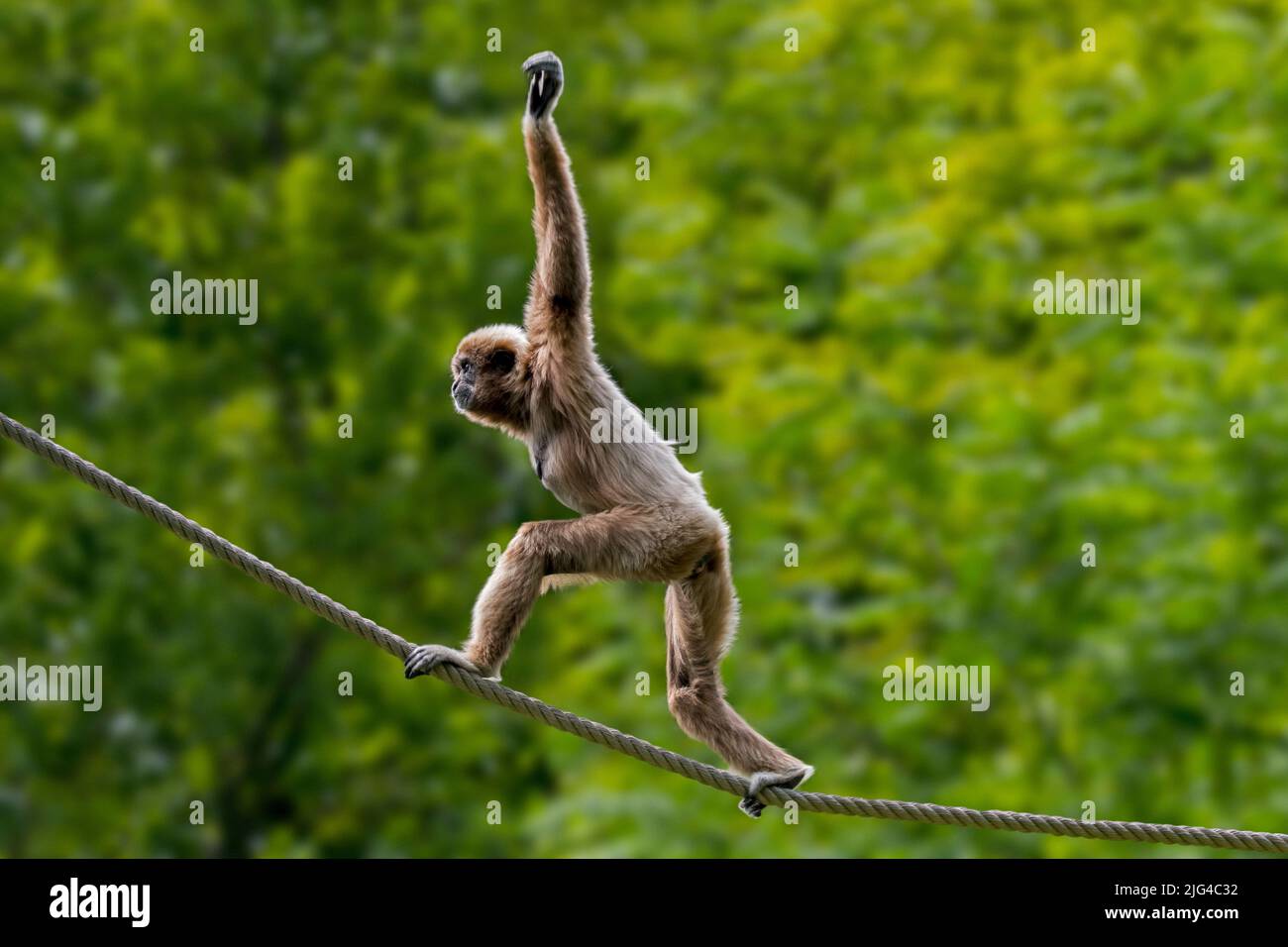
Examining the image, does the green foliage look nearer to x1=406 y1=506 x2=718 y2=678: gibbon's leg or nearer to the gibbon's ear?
the gibbon's ear

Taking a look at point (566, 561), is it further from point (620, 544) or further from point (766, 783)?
point (766, 783)

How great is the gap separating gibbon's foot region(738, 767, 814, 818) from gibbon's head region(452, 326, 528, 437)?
2246 millimetres

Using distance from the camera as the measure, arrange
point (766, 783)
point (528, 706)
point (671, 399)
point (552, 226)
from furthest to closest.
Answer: point (671, 399) → point (552, 226) → point (766, 783) → point (528, 706)

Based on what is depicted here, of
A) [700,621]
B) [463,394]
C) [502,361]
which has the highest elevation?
[502,361]

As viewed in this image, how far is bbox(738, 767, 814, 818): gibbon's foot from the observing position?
8.12 m

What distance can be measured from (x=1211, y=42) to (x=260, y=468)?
12790 millimetres

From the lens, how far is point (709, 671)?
8492mm

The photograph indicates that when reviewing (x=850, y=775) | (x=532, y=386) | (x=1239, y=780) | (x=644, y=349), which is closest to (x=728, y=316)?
(x=644, y=349)

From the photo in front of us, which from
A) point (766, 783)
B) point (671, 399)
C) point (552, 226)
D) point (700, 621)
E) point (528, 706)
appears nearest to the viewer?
point (528, 706)

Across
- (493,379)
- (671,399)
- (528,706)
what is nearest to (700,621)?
(528,706)

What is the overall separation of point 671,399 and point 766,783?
14.8m

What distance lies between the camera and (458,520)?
22281mm

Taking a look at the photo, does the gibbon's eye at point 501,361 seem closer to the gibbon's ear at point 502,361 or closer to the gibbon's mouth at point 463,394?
the gibbon's ear at point 502,361

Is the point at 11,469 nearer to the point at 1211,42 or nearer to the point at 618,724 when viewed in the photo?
the point at 618,724
